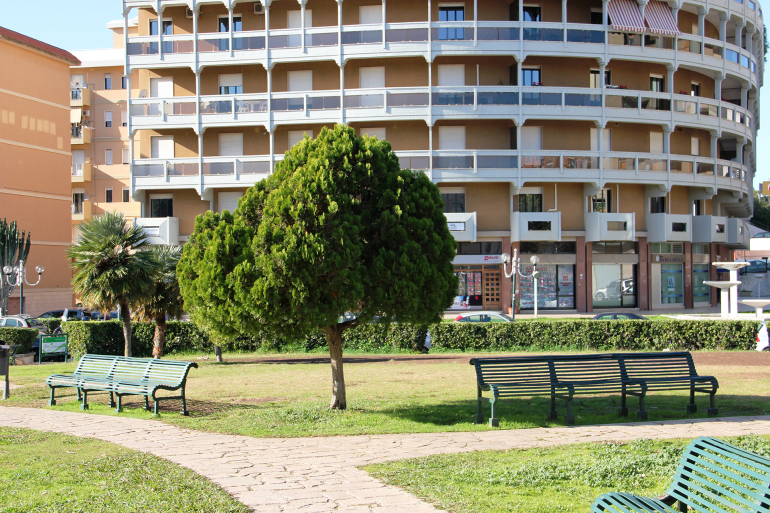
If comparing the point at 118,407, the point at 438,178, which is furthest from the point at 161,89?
the point at 118,407

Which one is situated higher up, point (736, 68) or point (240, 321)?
point (736, 68)

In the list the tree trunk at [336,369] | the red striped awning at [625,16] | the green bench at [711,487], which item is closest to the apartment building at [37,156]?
the red striped awning at [625,16]

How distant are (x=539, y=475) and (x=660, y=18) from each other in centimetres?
3854

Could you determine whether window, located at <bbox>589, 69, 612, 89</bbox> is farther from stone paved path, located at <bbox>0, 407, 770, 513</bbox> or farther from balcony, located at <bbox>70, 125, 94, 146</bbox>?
balcony, located at <bbox>70, 125, 94, 146</bbox>

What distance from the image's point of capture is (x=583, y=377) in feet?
37.0

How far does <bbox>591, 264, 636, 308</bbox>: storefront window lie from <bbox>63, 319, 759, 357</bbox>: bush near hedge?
58.1 ft

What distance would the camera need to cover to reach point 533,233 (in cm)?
3819

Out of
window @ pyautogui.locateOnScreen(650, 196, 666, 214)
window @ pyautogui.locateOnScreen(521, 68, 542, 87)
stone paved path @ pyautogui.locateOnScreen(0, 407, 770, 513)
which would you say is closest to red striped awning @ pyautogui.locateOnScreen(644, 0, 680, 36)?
window @ pyautogui.locateOnScreen(521, 68, 542, 87)

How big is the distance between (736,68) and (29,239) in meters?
44.4

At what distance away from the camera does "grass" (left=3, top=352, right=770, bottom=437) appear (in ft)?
34.4

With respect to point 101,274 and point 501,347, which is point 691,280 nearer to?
point 501,347

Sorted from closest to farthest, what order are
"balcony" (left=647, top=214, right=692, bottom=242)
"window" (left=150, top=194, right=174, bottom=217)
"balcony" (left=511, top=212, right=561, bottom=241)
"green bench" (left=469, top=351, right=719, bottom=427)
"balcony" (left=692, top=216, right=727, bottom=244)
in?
"green bench" (left=469, top=351, right=719, bottom=427) → "balcony" (left=511, top=212, right=561, bottom=241) → "balcony" (left=647, top=214, right=692, bottom=242) → "window" (left=150, top=194, right=174, bottom=217) → "balcony" (left=692, top=216, right=727, bottom=244)

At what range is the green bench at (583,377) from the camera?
10820 mm

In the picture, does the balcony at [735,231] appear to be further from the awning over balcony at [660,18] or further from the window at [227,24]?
the window at [227,24]
